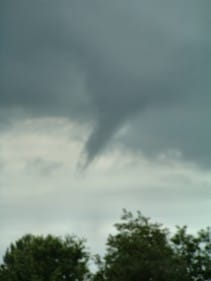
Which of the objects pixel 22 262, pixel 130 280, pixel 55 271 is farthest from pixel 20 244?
pixel 130 280


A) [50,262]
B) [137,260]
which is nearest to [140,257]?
[137,260]

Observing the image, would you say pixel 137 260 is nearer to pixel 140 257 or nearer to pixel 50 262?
pixel 140 257

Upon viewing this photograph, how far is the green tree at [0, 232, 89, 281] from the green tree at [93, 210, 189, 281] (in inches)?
500

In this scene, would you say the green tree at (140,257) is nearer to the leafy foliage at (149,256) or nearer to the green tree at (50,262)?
the leafy foliage at (149,256)

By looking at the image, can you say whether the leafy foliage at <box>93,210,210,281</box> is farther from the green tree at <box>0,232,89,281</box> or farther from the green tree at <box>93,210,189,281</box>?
the green tree at <box>0,232,89,281</box>

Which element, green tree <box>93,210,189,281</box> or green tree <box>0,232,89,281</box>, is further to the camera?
green tree <box>0,232,89,281</box>

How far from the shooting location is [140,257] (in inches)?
1820

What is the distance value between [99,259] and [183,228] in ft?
29.4

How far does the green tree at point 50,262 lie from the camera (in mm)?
62397

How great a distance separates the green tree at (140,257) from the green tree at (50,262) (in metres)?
12.7

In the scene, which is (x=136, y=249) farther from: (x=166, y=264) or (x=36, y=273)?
(x=36, y=273)

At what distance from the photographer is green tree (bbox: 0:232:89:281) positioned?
62.4 m

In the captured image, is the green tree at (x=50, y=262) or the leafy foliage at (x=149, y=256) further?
the green tree at (x=50, y=262)

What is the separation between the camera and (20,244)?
3511 inches
